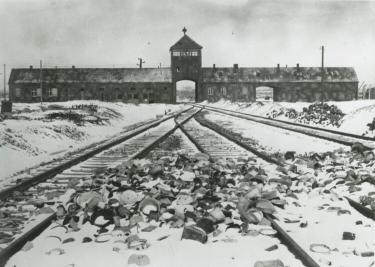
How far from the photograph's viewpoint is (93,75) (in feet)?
214

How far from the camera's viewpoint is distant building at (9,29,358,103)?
209 feet

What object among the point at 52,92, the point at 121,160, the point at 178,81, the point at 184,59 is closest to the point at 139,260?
the point at 121,160

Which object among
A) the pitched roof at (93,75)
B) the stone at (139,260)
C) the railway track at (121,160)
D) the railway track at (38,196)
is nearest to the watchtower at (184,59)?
the pitched roof at (93,75)

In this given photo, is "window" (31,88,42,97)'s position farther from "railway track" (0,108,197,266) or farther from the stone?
the stone

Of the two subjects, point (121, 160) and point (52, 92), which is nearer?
point (121, 160)

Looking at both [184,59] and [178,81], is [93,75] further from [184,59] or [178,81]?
[184,59]

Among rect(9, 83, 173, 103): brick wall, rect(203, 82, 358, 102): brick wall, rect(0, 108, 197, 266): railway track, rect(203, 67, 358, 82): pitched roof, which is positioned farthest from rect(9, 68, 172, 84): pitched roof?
rect(0, 108, 197, 266): railway track

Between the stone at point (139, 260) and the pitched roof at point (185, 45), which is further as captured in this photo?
the pitched roof at point (185, 45)

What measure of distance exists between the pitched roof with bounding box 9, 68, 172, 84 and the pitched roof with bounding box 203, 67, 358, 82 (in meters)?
8.02

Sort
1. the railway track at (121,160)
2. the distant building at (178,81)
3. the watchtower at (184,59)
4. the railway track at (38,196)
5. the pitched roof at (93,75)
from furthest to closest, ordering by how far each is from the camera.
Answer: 1. the pitched roof at (93,75)
2. the distant building at (178,81)
3. the watchtower at (184,59)
4. the railway track at (38,196)
5. the railway track at (121,160)

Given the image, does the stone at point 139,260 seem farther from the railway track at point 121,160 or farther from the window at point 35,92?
the window at point 35,92

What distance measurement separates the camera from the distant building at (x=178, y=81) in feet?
209

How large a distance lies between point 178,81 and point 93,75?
1361 centimetres

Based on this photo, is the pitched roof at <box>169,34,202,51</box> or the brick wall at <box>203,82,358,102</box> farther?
the brick wall at <box>203,82,358,102</box>
